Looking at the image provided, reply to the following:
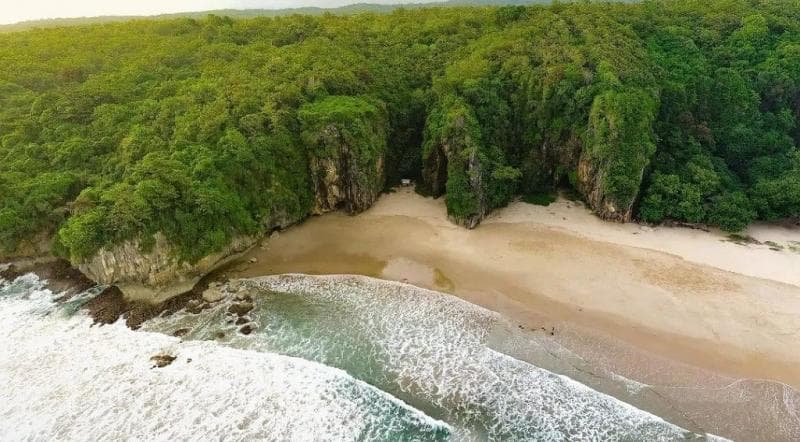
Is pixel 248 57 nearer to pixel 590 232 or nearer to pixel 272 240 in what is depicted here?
pixel 272 240

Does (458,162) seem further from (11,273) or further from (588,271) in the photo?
(11,273)

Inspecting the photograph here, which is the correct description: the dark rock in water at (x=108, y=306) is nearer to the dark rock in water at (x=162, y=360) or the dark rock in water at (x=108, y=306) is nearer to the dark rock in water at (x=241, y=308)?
the dark rock in water at (x=162, y=360)

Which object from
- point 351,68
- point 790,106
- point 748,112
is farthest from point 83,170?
point 790,106

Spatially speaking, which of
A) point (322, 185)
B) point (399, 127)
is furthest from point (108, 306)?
point (399, 127)

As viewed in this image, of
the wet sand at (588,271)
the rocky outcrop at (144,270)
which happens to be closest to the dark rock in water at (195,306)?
A: the rocky outcrop at (144,270)

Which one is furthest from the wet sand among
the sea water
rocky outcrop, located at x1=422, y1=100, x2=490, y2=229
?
the sea water

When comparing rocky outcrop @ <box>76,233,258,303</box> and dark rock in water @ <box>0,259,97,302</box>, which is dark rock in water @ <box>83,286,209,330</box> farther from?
dark rock in water @ <box>0,259,97,302</box>
